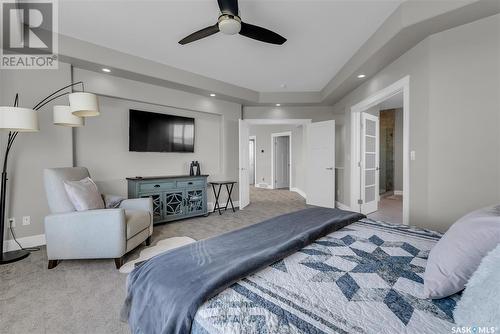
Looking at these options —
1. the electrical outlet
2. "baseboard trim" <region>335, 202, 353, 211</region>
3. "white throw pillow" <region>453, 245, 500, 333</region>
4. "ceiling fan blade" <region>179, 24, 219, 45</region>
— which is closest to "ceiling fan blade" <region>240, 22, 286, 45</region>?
"ceiling fan blade" <region>179, 24, 219, 45</region>

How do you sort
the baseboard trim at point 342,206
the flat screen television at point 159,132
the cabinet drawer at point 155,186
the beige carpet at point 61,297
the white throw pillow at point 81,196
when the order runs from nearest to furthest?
the beige carpet at point 61,297 → the white throw pillow at point 81,196 → the cabinet drawer at point 155,186 → the flat screen television at point 159,132 → the baseboard trim at point 342,206

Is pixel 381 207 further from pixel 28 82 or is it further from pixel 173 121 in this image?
pixel 28 82

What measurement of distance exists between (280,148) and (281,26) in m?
6.14

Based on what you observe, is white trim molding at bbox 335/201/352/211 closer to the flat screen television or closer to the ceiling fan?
the flat screen television

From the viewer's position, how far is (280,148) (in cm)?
866

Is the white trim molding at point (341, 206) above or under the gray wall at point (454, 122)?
under

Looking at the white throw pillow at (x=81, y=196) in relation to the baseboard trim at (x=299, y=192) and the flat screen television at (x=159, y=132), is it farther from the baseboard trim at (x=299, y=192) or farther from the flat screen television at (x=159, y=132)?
the baseboard trim at (x=299, y=192)

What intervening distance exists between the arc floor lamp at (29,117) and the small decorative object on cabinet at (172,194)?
1207 millimetres

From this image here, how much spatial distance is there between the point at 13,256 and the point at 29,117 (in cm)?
152

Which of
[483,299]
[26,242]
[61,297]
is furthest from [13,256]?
[483,299]

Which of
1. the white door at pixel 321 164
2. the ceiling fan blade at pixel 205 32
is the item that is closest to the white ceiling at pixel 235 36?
the ceiling fan blade at pixel 205 32

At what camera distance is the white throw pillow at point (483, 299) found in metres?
0.62

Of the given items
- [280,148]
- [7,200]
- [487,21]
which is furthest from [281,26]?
[280,148]

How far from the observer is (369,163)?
4.66 metres
